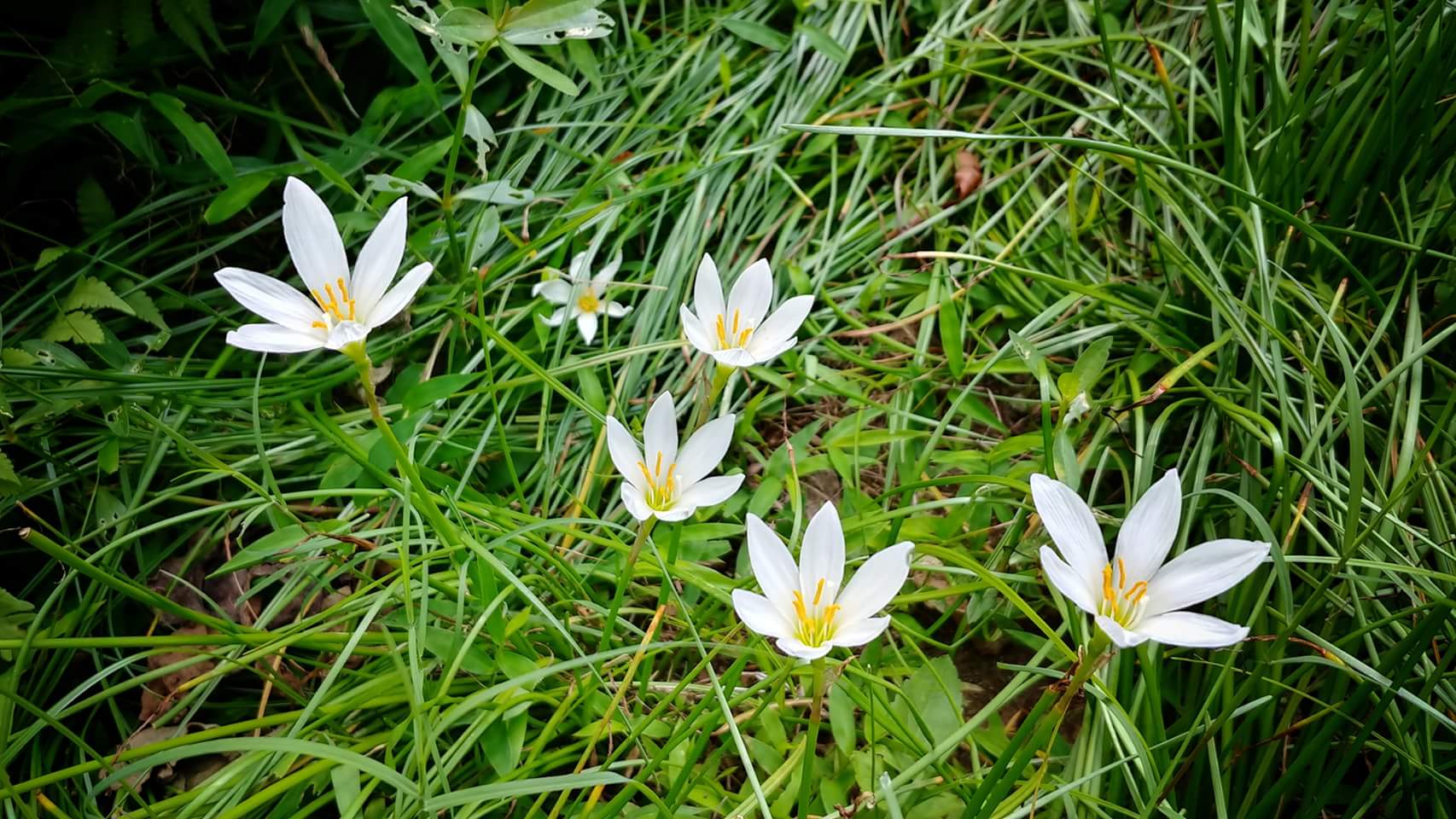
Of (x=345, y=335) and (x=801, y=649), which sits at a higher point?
(x=345, y=335)

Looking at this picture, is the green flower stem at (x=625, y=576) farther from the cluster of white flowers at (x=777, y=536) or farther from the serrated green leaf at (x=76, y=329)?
the serrated green leaf at (x=76, y=329)

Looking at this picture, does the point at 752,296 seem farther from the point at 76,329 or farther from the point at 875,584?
the point at 76,329

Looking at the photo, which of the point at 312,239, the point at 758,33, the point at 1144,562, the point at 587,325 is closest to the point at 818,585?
the point at 1144,562

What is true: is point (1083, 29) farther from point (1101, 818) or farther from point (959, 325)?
point (1101, 818)

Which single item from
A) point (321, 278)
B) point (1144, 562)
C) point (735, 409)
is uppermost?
point (321, 278)

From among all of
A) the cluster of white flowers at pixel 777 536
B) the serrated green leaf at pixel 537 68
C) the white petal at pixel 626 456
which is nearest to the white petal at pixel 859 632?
the cluster of white flowers at pixel 777 536
